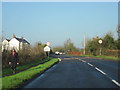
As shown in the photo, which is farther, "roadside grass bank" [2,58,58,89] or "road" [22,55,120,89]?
"road" [22,55,120,89]

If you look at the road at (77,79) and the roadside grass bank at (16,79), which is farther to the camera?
the road at (77,79)

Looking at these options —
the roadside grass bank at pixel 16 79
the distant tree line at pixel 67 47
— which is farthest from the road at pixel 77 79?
the distant tree line at pixel 67 47

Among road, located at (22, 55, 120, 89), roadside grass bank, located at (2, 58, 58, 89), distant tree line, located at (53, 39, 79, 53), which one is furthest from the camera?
distant tree line, located at (53, 39, 79, 53)

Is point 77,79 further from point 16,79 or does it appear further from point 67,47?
point 67,47

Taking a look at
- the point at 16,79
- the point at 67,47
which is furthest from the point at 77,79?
the point at 67,47

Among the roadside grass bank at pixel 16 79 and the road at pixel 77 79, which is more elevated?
the roadside grass bank at pixel 16 79

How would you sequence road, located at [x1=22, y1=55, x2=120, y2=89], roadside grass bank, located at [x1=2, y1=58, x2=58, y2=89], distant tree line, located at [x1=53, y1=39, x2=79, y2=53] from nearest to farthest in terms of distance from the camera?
roadside grass bank, located at [x1=2, y1=58, x2=58, y2=89]
road, located at [x1=22, y1=55, x2=120, y2=89]
distant tree line, located at [x1=53, y1=39, x2=79, y2=53]

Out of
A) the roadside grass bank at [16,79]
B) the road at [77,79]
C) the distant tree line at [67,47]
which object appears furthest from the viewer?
the distant tree line at [67,47]

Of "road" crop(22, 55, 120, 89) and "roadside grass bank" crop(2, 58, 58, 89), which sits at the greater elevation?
"roadside grass bank" crop(2, 58, 58, 89)

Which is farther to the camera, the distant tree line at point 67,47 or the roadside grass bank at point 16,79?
the distant tree line at point 67,47

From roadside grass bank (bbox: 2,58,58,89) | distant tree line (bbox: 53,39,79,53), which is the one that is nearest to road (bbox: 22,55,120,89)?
roadside grass bank (bbox: 2,58,58,89)

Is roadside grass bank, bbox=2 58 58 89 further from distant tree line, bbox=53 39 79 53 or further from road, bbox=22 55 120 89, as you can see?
distant tree line, bbox=53 39 79 53

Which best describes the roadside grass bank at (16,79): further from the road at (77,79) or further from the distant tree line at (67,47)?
the distant tree line at (67,47)

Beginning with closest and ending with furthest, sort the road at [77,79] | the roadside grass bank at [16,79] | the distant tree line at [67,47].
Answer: the roadside grass bank at [16,79] < the road at [77,79] < the distant tree line at [67,47]
